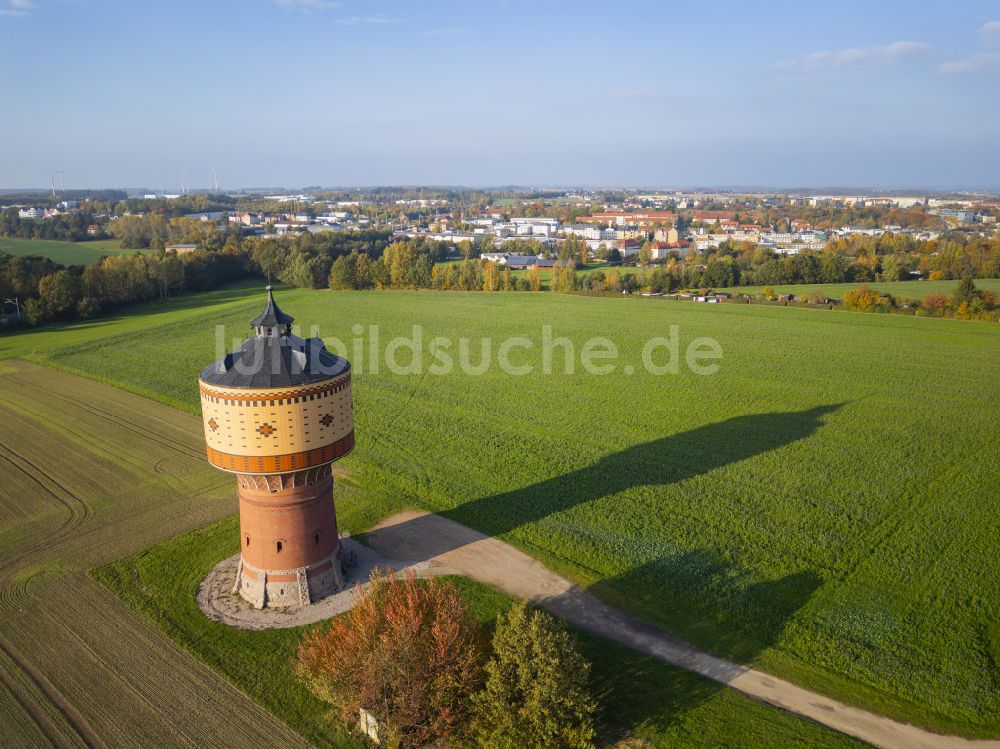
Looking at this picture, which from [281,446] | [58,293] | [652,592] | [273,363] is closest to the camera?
[281,446]

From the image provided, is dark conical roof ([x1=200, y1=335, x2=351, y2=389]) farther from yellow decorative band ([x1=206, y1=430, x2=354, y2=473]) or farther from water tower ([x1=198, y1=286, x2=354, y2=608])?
yellow decorative band ([x1=206, y1=430, x2=354, y2=473])

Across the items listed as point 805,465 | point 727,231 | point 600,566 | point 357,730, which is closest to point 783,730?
point 600,566

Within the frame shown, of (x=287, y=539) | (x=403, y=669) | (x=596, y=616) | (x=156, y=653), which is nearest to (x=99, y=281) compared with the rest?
(x=287, y=539)

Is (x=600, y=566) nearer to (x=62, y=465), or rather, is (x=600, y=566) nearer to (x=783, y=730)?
(x=783, y=730)

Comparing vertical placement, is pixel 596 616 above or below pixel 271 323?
below

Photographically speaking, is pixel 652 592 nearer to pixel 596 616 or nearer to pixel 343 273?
pixel 596 616

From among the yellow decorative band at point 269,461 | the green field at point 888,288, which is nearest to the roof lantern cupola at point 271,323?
the yellow decorative band at point 269,461

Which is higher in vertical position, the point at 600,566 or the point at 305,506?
the point at 305,506
